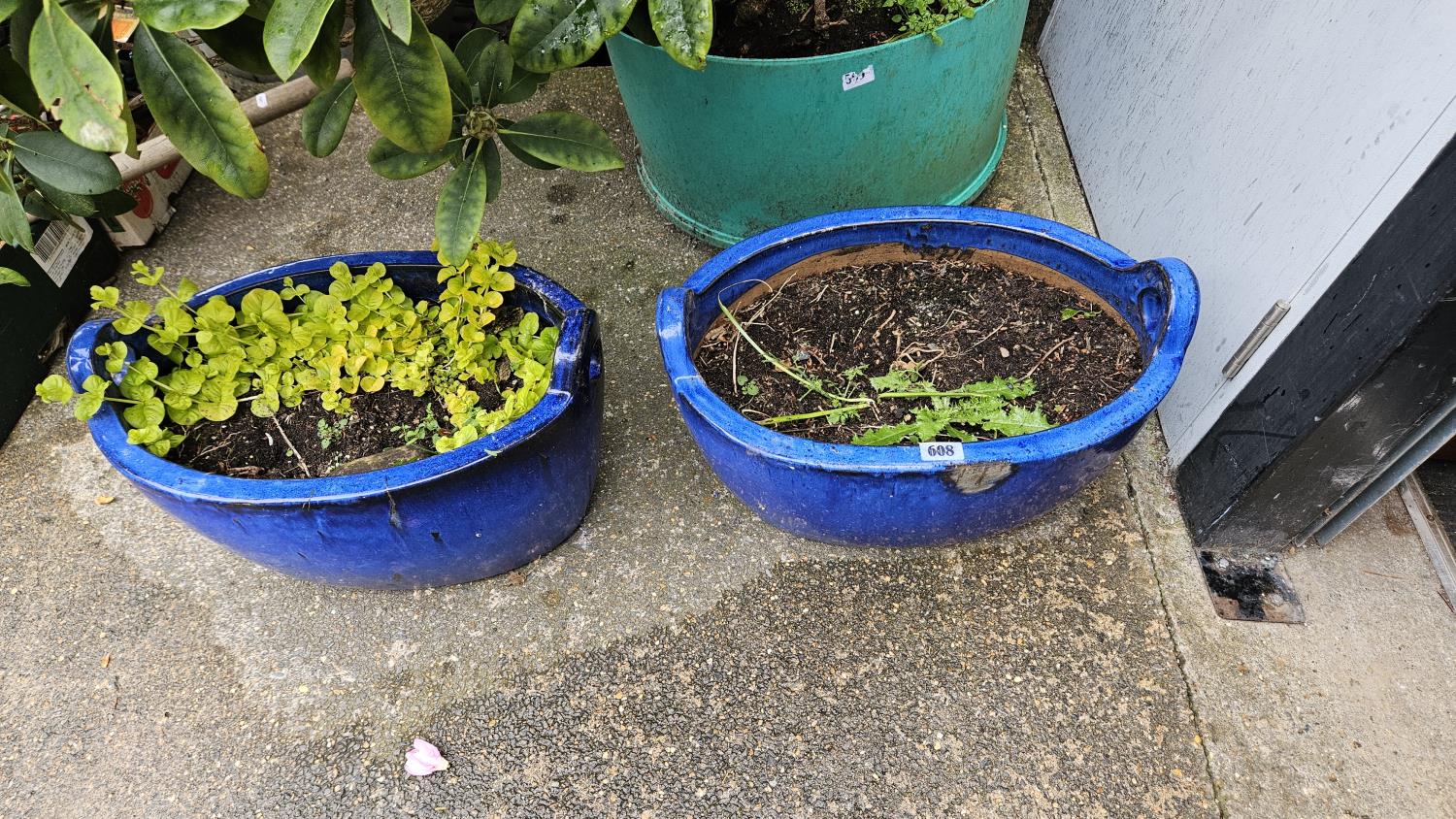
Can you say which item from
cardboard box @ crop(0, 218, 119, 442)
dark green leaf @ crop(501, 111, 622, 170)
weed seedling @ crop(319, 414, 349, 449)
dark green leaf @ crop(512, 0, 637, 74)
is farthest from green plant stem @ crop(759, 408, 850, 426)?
cardboard box @ crop(0, 218, 119, 442)

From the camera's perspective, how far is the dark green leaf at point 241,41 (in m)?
1.11

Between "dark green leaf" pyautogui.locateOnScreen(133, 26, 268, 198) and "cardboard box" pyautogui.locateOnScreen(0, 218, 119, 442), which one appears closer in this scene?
"dark green leaf" pyautogui.locateOnScreen(133, 26, 268, 198)

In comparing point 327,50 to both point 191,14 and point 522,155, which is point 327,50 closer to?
point 191,14

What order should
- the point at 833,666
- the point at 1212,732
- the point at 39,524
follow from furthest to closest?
1. the point at 39,524
2. the point at 833,666
3. the point at 1212,732

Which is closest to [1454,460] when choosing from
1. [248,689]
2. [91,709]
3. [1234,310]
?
[1234,310]

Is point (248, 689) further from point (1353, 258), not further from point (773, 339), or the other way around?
point (1353, 258)

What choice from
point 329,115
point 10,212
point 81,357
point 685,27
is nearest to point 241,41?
point 329,115

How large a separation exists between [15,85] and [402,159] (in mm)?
511

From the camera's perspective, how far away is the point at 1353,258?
130cm

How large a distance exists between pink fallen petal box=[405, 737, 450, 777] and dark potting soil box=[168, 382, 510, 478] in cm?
52

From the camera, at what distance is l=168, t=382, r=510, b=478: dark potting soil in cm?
156

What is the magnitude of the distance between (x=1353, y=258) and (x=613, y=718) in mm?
1473

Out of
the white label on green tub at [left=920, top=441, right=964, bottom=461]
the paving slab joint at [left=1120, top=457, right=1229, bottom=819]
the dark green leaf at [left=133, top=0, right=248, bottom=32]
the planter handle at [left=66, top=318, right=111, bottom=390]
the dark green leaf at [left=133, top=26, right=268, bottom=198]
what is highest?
the dark green leaf at [left=133, top=0, right=248, bottom=32]

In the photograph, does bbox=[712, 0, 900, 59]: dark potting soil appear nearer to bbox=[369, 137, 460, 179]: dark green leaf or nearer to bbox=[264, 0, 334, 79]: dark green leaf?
bbox=[369, 137, 460, 179]: dark green leaf
